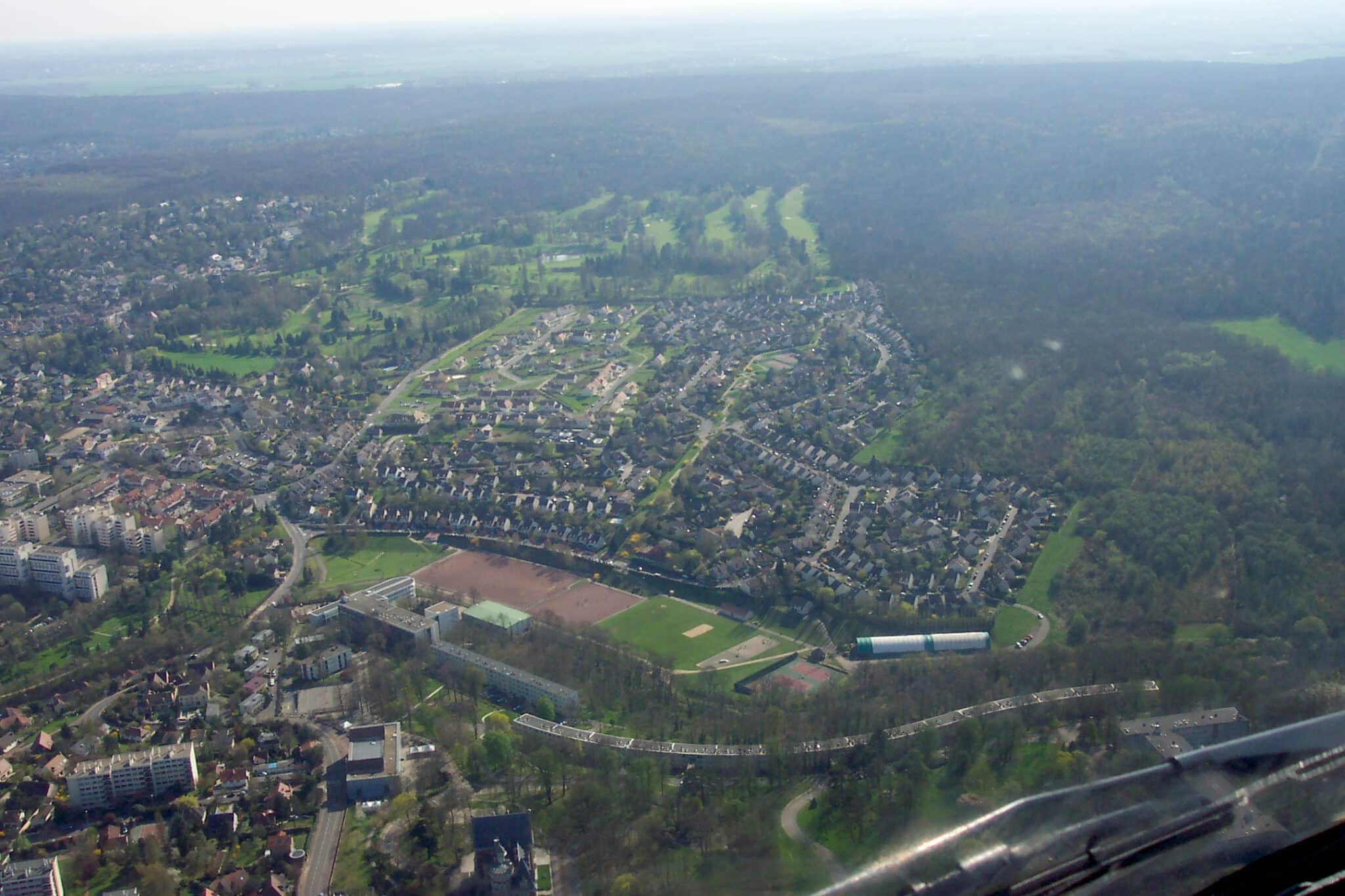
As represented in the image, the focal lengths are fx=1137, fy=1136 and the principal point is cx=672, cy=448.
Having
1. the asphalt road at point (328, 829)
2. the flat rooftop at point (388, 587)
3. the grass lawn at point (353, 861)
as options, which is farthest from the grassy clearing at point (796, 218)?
the grass lawn at point (353, 861)

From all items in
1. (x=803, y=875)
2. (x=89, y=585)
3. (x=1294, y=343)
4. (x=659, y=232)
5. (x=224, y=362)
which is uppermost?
(x=803, y=875)

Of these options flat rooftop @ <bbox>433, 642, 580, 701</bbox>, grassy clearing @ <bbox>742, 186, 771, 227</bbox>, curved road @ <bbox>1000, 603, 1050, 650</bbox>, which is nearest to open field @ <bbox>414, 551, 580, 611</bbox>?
flat rooftop @ <bbox>433, 642, 580, 701</bbox>

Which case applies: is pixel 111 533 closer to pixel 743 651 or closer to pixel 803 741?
pixel 743 651

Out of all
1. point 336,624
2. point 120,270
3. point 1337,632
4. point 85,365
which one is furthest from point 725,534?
point 120,270

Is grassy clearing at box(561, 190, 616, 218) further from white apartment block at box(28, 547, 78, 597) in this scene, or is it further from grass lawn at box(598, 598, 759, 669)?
grass lawn at box(598, 598, 759, 669)

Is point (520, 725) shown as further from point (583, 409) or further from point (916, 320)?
point (916, 320)

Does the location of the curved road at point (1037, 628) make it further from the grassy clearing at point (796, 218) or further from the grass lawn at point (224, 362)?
the grassy clearing at point (796, 218)

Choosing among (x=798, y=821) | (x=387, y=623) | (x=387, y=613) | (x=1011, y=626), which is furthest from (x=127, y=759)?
(x=1011, y=626)
